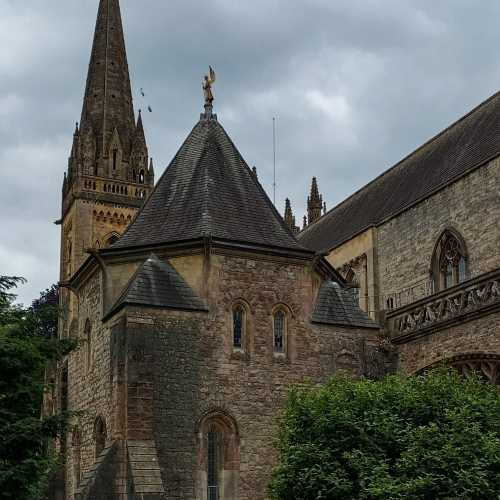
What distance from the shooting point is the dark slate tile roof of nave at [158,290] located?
76.9 ft

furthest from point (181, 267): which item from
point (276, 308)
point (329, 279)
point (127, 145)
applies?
point (127, 145)

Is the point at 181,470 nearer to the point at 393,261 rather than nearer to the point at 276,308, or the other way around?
the point at 276,308

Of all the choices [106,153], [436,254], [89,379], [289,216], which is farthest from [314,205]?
[89,379]

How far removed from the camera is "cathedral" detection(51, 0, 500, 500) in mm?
22719

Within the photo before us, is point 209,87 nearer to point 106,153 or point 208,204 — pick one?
point 208,204

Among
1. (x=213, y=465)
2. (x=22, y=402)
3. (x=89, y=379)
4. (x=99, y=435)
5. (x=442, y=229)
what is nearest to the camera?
(x=22, y=402)

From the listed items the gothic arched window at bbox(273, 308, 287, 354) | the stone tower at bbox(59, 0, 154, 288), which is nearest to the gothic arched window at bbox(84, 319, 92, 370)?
the gothic arched window at bbox(273, 308, 287, 354)

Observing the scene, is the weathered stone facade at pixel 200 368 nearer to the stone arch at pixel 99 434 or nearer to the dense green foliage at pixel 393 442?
the stone arch at pixel 99 434

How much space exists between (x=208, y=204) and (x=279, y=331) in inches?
152

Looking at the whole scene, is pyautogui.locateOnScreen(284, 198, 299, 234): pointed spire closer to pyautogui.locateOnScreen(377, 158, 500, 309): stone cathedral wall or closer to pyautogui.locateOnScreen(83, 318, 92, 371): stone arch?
pyautogui.locateOnScreen(377, 158, 500, 309): stone cathedral wall

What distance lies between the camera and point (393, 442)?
18.7 m

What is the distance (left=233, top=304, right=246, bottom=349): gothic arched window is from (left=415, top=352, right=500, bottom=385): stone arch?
16.5ft

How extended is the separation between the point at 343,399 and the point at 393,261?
14.5 m

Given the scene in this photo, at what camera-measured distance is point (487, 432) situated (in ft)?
60.0
